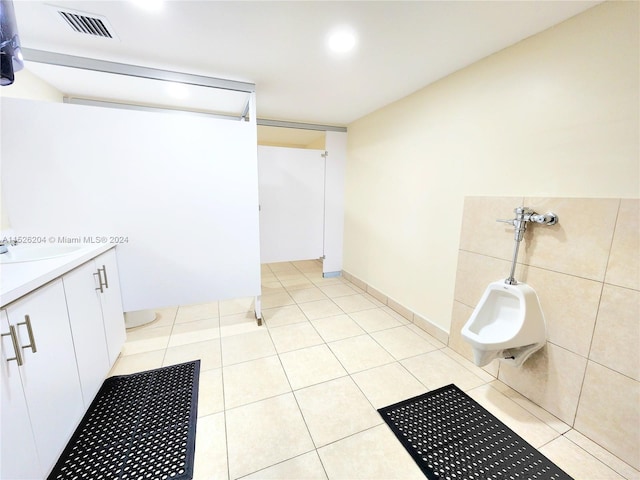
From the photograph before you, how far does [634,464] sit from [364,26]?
2578 mm

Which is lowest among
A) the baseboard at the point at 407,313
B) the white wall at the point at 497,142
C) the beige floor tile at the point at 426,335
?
the beige floor tile at the point at 426,335

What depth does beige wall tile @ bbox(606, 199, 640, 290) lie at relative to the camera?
1171mm

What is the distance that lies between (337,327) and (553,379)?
5.02 ft

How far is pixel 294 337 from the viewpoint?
7.50 ft

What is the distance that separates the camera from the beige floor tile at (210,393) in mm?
1519

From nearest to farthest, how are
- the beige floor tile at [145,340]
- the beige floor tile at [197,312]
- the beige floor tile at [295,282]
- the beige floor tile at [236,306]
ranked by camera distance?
the beige floor tile at [145,340]
the beige floor tile at [197,312]
the beige floor tile at [236,306]
the beige floor tile at [295,282]

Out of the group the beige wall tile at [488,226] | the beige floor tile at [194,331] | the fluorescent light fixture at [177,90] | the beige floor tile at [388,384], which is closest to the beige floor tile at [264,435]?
the beige floor tile at [388,384]

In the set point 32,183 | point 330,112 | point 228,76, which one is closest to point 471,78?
point 330,112

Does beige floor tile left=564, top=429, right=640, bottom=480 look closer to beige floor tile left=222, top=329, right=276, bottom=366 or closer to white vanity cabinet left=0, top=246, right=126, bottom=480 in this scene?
beige floor tile left=222, top=329, right=276, bottom=366

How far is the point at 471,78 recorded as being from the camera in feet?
6.07

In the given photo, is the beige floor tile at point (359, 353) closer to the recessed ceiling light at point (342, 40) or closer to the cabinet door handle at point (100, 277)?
the cabinet door handle at point (100, 277)

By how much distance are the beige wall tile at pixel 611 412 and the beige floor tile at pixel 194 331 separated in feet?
8.24

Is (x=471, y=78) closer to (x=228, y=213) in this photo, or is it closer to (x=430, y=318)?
(x=430, y=318)

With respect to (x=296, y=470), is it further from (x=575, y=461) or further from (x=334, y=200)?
(x=334, y=200)
